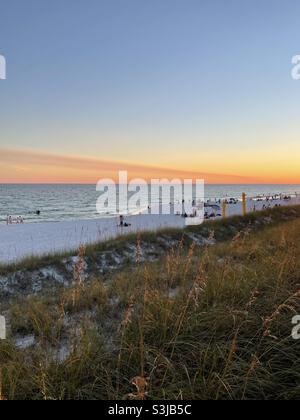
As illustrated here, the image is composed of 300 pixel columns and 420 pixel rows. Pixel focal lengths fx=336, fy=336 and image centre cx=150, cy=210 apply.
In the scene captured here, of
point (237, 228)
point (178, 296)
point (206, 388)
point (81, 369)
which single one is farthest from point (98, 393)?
point (237, 228)

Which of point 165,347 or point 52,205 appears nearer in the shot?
point 165,347

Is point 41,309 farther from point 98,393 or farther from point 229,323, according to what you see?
point 229,323

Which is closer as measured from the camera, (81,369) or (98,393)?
(98,393)

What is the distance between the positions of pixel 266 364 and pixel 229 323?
2.09 ft

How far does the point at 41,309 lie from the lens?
15.1ft

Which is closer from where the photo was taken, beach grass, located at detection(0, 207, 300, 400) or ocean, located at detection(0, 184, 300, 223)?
beach grass, located at detection(0, 207, 300, 400)

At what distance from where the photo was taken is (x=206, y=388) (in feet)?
8.60

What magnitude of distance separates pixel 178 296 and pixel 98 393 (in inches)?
73.5

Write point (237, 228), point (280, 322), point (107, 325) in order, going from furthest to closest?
point (237, 228) < point (107, 325) < point (280, 322)

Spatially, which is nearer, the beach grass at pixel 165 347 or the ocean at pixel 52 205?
the beach grass at pixel 165 347

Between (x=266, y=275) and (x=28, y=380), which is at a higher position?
(x=266, y=275)
